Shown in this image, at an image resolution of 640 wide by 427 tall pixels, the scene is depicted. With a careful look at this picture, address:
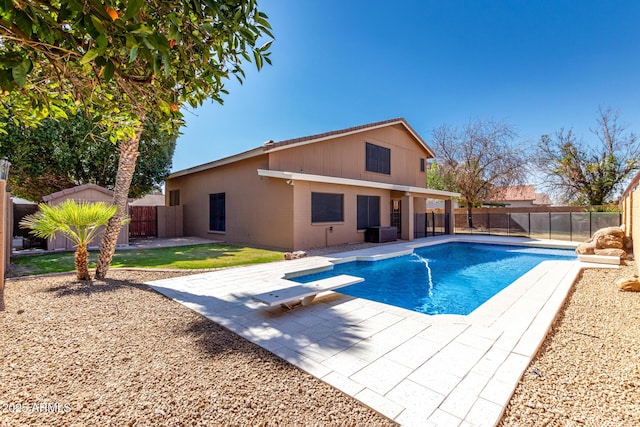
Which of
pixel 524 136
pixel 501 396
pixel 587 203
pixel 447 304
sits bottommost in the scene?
pixel 447 304

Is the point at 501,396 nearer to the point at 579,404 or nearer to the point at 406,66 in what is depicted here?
the point at 579,404

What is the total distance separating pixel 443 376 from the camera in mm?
2967

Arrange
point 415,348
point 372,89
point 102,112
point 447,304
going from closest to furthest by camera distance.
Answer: point 415,348
point 102,112
point 447,304
point 372,89

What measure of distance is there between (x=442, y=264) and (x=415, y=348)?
839cm

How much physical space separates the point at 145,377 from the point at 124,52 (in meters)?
3.15

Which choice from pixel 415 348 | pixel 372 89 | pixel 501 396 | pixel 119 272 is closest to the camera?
pixel 501 396

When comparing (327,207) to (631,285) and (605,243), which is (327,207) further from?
(605,243)

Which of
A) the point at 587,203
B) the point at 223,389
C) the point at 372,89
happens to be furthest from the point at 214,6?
the point at 587,203

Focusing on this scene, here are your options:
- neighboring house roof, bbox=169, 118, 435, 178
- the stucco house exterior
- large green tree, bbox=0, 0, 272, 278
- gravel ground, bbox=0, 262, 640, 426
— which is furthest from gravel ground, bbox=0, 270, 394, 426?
neighboring house roof, bbox=169, 118, 435, 178

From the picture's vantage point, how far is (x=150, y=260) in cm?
979

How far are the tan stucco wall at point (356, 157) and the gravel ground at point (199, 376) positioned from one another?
9.13 meters

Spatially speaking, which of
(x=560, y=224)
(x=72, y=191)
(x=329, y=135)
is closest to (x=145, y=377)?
(x=72, y=191)

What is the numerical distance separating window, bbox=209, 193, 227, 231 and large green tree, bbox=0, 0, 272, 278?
1105 centimetres

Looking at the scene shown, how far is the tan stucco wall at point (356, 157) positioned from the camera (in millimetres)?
13307
